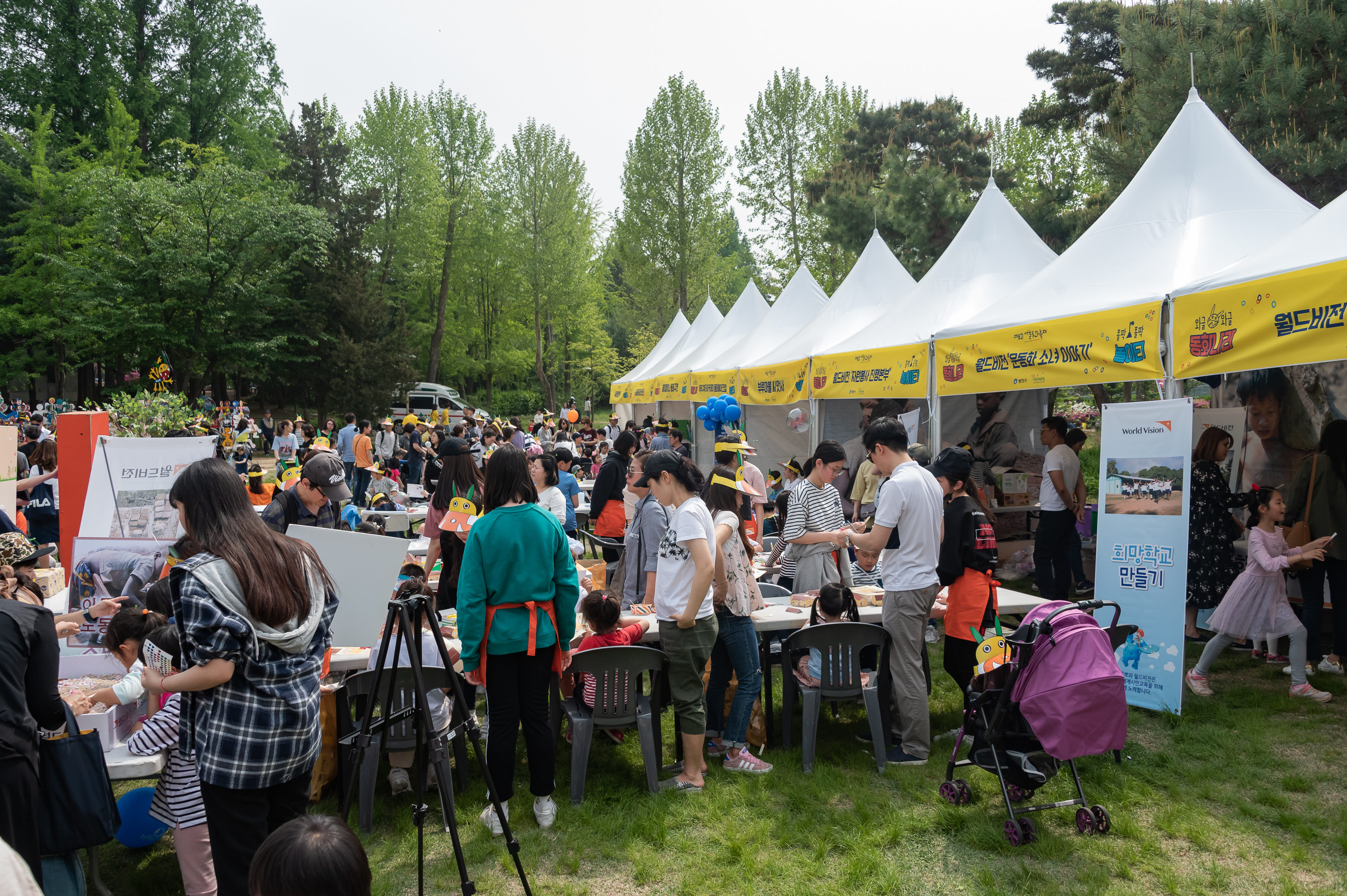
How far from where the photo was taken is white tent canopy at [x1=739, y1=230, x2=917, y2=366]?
10453 mm

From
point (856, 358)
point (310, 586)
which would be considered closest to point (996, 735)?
point (310, 586)

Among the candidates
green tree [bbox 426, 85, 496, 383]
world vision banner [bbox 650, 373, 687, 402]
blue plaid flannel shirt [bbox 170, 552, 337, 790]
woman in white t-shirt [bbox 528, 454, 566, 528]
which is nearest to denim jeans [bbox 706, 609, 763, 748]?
woman in white t-shirt [bbox 528, 454, 566, 528]

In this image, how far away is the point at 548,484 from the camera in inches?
228

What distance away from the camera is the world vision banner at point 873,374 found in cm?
745

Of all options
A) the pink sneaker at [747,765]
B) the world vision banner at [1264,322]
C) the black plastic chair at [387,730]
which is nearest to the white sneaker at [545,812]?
the black plastic chair at [387,730]

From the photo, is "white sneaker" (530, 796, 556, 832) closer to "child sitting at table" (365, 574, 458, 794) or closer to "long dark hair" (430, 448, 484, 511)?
"child sitting at table" (365, 574, 458, 794)

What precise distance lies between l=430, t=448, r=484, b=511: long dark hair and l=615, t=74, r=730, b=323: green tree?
79.8ft

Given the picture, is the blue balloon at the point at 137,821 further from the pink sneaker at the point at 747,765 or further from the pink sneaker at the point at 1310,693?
the pink sneaker at the point at 1310,693

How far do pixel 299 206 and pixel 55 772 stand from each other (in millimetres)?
24741

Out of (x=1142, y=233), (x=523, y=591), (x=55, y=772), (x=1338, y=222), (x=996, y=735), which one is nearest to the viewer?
(x=55, y=772)

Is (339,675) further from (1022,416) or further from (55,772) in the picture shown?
(1022,416)

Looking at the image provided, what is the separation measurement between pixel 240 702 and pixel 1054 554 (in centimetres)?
640

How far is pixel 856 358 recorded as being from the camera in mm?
8594

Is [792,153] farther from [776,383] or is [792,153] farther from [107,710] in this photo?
[107,710]
